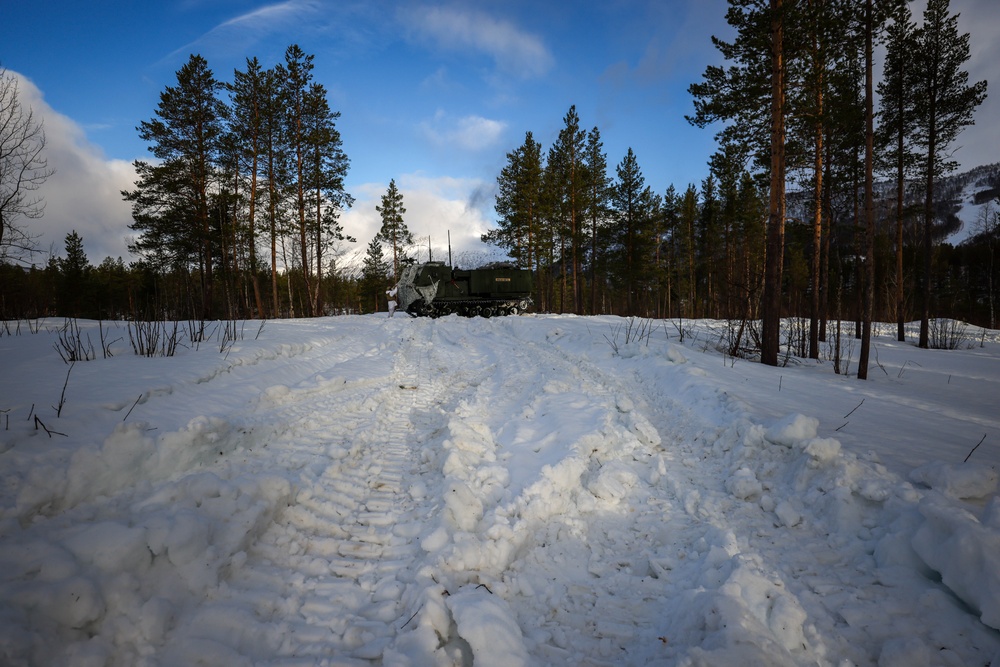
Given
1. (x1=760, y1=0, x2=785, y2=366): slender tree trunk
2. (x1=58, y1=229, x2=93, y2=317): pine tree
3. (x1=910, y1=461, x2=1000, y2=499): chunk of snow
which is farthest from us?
(x1=58, y1=229, x2=93, y2=317): pine tree

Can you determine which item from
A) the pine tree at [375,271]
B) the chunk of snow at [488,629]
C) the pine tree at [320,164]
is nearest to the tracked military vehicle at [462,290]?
the pine tree at [320,164]

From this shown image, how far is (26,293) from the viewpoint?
2998cm

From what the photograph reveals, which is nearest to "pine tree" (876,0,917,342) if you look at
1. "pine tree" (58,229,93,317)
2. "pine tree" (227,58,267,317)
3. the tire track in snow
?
the tire track in snow

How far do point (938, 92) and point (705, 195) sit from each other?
15793 millimetres

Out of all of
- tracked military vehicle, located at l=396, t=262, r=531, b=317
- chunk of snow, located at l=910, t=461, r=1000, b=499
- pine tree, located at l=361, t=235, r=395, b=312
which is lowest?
chunk of snow, located at l=910, t=461, r=1000, b=499

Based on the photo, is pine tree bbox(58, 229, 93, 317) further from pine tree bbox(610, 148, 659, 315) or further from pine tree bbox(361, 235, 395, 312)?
pine tree bbox(610, 148, 659, 315)

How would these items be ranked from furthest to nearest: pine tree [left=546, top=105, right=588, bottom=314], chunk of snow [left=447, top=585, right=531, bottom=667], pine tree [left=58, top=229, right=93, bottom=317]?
pine tree [left=58, top=229, right=93, bottom=317] < pine tree [left=546, top=105, right=588, bottom=314] < chunk of snow [left=447, top=585, right=531, bottom=667]

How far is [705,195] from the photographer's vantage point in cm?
2956

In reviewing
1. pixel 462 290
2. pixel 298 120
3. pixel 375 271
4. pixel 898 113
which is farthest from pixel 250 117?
pixel 898 113

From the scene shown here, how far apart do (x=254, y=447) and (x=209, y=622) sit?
6.87 ft

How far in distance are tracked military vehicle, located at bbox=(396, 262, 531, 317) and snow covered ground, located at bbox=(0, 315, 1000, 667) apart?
1509 centimetres

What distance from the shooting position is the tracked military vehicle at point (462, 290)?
64.6ft

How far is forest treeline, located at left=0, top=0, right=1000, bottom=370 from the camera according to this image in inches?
325

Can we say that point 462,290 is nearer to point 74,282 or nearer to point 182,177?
point 182,177
